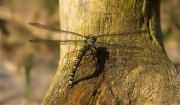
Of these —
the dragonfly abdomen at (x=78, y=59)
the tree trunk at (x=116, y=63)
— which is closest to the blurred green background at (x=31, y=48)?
the tree trunk at (x=116, y=63)

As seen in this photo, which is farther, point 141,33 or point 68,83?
point 141,33

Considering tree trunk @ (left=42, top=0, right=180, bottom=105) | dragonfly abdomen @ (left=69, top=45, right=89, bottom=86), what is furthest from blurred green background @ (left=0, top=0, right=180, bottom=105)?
dragonfly abdomen @ (left=69, top=45, right=89, bottom=86)

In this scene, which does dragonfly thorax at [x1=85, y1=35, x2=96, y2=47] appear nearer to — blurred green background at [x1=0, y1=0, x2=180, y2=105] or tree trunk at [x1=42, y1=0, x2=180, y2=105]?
tree trunk at [x1=42, y1=0, x2=180, y2=105]

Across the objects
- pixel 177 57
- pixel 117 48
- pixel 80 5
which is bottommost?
pixel 177 57

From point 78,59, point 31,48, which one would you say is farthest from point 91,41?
point 31,48

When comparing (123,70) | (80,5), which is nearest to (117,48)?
(123,70)

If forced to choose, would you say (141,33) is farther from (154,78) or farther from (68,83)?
(68,83)
